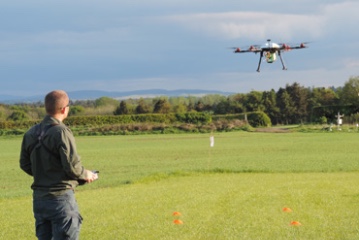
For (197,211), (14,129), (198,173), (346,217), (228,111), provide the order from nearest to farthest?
(346,217), (197,211), (198,173), (14,129), (228,111)

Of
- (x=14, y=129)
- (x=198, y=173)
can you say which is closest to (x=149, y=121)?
(x=14, y=129)

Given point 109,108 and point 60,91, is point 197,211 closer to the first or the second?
point 60,91

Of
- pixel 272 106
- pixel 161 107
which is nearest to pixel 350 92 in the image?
pixel 272 106

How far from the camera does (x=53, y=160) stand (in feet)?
24.8

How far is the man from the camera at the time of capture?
7.42 m

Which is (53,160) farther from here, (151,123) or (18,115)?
(18,115)

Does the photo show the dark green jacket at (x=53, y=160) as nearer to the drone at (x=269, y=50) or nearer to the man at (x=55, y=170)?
the man at (x=55, y=170)

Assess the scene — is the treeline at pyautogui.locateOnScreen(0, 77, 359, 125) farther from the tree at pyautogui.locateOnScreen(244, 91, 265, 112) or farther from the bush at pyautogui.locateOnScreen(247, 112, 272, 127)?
the bush at pyautogui.locateOnScreen(247, 112, 272, 127)

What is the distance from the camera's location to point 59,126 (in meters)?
7.44

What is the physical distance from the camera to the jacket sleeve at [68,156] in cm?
738

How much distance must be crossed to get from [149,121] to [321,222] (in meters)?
77.4

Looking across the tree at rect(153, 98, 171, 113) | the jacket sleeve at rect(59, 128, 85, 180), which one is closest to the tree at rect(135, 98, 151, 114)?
the tree at rect(153, 98, 171, 113)

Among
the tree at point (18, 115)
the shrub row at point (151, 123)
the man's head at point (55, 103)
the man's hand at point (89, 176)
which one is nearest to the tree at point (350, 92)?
the shrub row at point (151, 123)

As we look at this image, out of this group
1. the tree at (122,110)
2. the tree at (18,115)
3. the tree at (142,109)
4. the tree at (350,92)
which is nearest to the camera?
the tree at (350,92)
